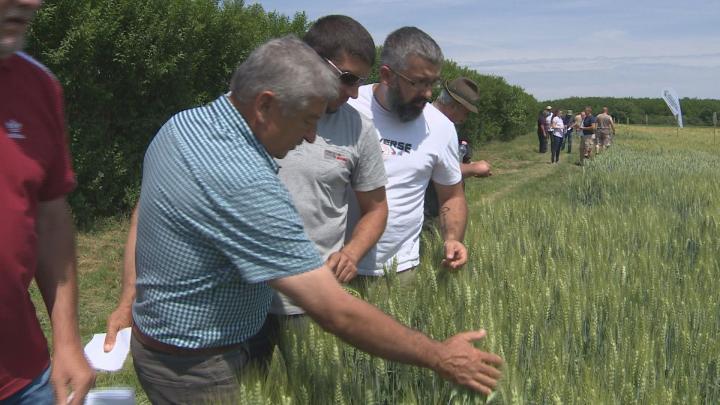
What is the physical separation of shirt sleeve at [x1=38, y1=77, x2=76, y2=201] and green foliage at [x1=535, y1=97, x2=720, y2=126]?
72788mm

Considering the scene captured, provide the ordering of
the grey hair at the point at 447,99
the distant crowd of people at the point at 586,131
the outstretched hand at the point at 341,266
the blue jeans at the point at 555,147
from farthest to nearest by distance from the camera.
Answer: the blue jeans at the point at 555,147 < the distant crowd of people at the point at 586,131 < the grey hair at the point at 447,99 < the outstretched hand at the point at 341,266

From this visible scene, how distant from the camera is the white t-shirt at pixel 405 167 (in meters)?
2.80

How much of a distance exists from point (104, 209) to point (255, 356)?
5.47 m

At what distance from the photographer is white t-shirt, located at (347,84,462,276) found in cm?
280

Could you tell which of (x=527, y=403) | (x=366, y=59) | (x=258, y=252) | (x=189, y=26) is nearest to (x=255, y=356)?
(x=258, y=252)

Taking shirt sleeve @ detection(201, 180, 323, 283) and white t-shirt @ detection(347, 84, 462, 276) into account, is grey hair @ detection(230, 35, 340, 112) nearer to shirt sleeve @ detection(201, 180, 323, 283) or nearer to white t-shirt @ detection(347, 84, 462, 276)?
shirt sleeve @ detection(201, 180, 323, 283)

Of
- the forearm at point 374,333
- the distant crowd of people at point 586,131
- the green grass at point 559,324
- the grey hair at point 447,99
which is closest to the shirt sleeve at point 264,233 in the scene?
the forearm at point 374,333

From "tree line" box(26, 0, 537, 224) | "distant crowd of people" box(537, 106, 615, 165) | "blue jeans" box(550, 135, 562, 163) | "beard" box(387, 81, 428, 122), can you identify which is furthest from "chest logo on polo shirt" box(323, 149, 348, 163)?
"blue jeans" box(550, 135, 562, 163)

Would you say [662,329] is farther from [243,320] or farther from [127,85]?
[127,85]

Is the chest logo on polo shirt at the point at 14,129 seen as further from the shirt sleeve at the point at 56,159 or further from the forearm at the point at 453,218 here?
the forearm at the point at 453,218

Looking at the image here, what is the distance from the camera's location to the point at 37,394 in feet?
5.22

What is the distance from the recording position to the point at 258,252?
59.0 inches

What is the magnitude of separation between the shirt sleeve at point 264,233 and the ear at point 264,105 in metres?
0.18

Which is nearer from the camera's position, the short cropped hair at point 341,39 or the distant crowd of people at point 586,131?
the short cropped hair at point 341,39
